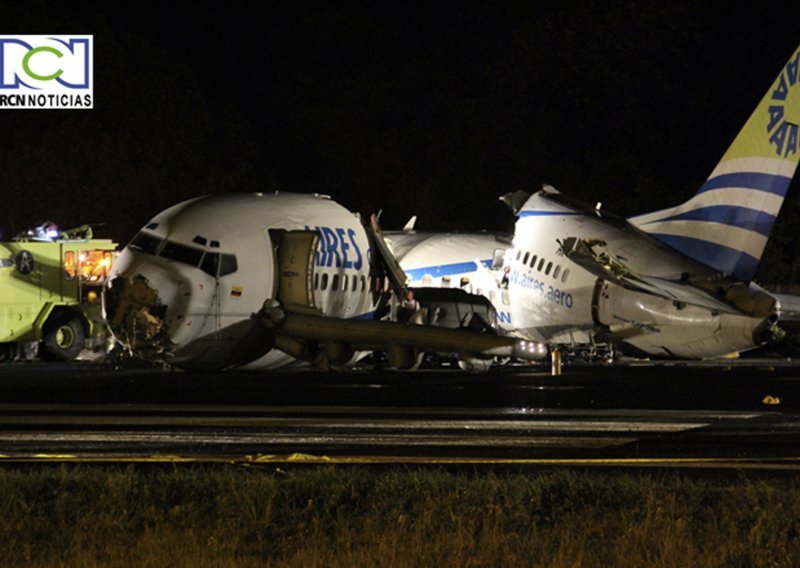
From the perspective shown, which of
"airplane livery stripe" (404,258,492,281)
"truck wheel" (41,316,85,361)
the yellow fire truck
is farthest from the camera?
"truck wheel" (41,316,85,361)

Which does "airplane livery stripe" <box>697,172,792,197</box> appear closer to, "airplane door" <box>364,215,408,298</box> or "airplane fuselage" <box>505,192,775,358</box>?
"airplane fuselage" <box>505,192,775,358</box>

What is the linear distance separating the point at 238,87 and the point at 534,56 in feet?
50.5

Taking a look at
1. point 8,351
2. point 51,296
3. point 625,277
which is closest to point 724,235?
point 625,277

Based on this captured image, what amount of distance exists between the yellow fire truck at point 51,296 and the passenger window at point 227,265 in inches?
446

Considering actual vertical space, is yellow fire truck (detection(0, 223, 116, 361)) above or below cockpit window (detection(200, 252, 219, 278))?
below

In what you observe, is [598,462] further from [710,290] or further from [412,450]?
[710,290]

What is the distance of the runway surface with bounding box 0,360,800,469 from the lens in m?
18.9

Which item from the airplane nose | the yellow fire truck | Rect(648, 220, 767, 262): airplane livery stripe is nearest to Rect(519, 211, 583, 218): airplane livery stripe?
Rect(648, 220, 767, 262): airplane livery stripe

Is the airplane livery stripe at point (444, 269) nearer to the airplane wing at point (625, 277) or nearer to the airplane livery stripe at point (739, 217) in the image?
the airplane wing at point (625, 277)

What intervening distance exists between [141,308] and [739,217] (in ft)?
46.8

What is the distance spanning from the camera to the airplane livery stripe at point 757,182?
37531mm

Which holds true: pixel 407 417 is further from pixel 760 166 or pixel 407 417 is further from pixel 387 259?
pixel 760 166

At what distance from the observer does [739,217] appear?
3772 centimetres

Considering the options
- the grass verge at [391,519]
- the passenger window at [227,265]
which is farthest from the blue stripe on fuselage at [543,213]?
the grass verge at [391,519]
